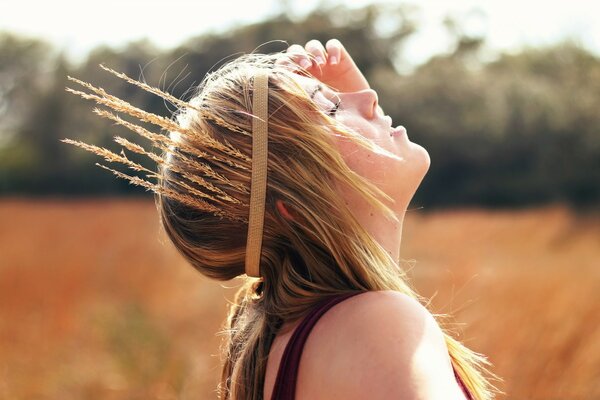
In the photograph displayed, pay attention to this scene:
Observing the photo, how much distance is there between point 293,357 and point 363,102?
0.61 meters

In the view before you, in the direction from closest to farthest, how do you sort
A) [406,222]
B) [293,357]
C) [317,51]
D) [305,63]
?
[293,357] → [305,63] → [317,51] → [406,222]

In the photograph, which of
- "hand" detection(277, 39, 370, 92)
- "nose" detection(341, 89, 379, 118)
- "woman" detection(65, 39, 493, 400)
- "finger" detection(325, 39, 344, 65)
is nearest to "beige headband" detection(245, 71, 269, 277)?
"woman" detection(65, 39, 493, 400)

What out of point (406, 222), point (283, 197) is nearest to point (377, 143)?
point (283, 197)

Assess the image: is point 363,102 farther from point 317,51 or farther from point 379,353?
point 379,353

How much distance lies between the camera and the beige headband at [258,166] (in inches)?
56.8

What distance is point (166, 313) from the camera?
23.6 ft

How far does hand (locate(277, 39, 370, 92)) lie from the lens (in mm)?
1992

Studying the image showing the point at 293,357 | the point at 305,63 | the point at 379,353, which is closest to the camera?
the point at 379,353

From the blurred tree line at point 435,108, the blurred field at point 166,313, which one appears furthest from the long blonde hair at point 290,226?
the blurred tree line at point 435,108

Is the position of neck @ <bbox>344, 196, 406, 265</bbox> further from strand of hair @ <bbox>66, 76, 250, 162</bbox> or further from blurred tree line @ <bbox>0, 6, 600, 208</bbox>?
blurred tree line @ <bbox>0, 6, 600, 208</bbox>

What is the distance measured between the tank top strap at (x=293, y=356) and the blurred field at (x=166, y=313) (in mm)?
703

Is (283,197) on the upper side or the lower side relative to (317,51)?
lower

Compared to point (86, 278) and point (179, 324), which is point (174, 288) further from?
point (179, 324)

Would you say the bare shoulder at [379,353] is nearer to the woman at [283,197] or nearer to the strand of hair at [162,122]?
the woman at [283,197]
